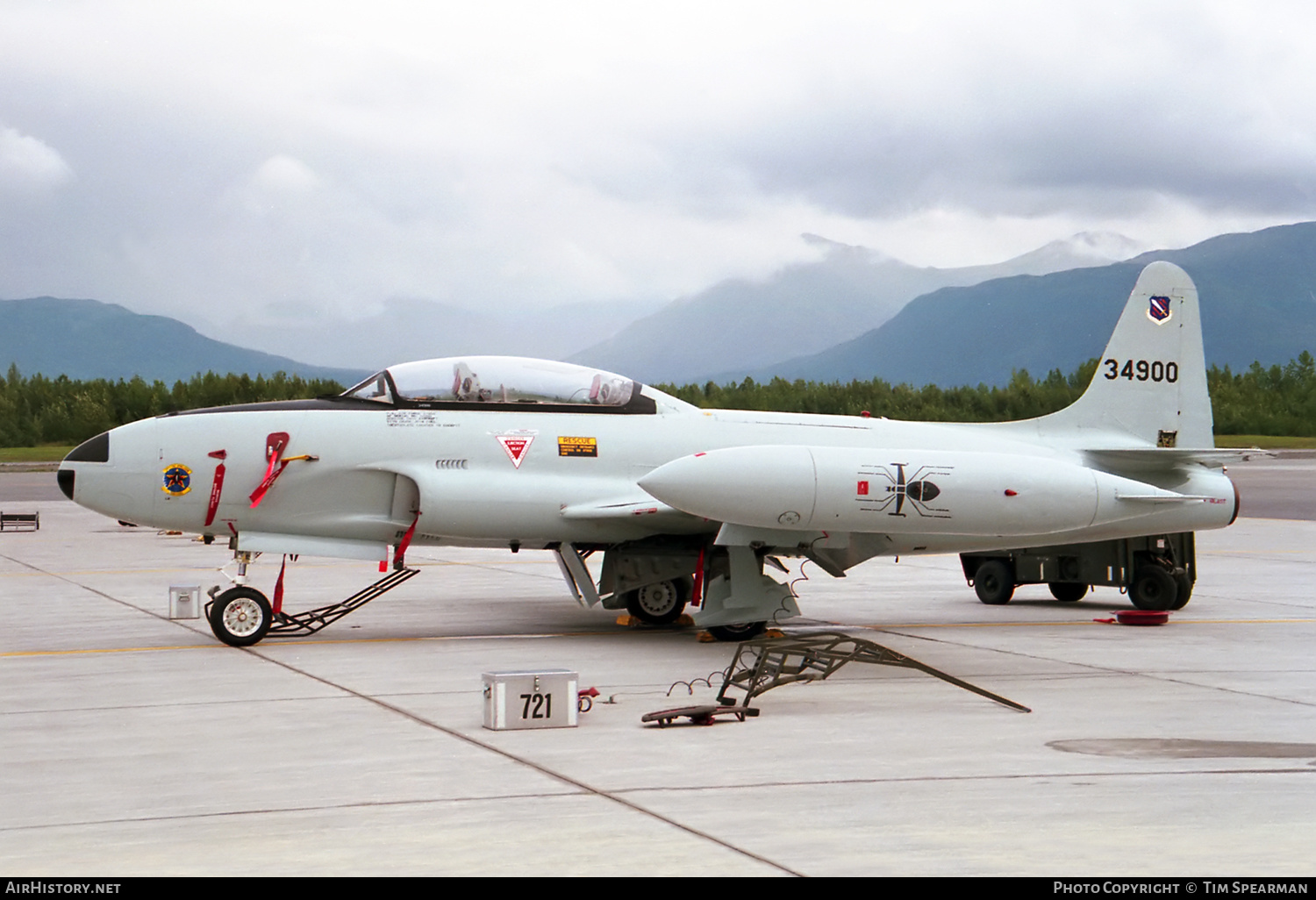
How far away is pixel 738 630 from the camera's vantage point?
1313 centimetres

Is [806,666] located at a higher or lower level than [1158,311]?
lower

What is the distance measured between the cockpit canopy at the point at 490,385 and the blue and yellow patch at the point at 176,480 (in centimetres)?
162

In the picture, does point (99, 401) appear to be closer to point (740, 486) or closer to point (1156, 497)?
point (740, 486)

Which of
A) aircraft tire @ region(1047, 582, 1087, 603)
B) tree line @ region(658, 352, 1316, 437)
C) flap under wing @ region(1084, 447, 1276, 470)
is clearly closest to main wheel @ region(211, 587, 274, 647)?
flap under wing @ region(1084, 447, 1276, 470)

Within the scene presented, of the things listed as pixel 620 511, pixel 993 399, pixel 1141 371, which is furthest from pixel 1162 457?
pixel 993 399

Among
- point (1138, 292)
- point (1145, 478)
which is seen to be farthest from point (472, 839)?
point (1138, 292)

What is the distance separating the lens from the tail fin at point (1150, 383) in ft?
50.0

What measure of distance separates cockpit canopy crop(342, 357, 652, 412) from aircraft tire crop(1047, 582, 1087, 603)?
6.83 metres

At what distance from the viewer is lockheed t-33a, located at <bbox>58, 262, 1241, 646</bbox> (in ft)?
38.7

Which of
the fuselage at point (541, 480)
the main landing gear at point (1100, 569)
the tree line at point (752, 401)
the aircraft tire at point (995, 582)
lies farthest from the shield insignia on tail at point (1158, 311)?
the tree line at point (752, 401)

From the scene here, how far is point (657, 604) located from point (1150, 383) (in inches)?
236

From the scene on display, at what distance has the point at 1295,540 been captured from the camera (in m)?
27.0

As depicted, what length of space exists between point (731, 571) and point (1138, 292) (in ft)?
20.0

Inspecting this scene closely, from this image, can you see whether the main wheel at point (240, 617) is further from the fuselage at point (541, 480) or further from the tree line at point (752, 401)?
the tree line at point (752, 401)
